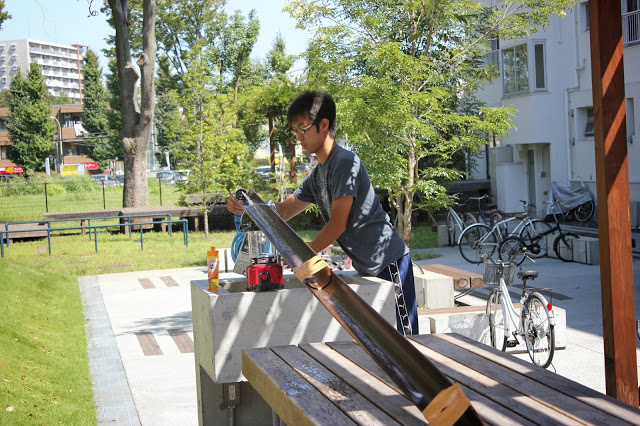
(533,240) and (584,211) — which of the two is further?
(584,211)

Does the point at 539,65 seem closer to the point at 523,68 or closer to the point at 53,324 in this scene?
the point at 523,68

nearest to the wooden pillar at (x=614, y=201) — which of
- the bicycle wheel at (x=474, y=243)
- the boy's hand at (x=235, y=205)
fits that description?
the boy's hand at (x=235, y=205)

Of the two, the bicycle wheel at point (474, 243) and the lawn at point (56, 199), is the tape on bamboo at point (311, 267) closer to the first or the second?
the bicycle wheel at point (474, 243)

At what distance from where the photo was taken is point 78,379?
20.9ft

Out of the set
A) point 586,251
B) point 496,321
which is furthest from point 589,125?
point 496,321

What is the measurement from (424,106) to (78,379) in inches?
254

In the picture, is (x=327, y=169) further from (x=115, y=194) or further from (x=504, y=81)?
(x=115, y=194)

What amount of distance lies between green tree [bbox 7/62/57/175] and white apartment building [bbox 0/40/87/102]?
99.8m

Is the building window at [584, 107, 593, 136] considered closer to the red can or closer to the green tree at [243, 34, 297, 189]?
the green tree at [243, 34, 297, 189]

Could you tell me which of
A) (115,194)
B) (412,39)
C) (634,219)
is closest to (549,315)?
(412,39)

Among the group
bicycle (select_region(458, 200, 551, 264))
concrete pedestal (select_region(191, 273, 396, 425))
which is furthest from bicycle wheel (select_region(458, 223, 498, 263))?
concrete pedestal (select_region(191, 273, 396, 425))

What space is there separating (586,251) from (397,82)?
16.1 feet

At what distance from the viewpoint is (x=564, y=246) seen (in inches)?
Answer: 546

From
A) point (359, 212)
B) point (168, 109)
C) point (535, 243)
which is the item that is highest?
point (168, 109)
